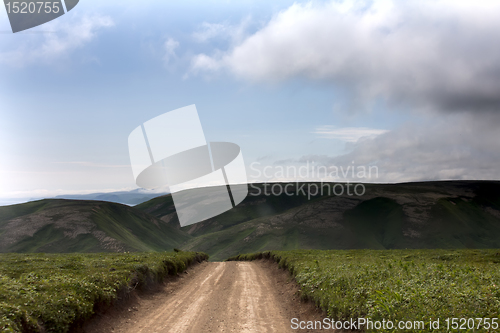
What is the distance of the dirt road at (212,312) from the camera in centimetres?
1206

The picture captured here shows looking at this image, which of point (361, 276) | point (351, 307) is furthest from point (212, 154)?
Result: point (351, 307)

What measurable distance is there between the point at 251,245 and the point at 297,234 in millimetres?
28678

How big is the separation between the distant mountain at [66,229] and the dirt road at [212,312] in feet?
414

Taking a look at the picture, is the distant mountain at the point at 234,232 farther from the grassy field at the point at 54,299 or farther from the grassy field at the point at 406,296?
the grassy field at the point at 406,296

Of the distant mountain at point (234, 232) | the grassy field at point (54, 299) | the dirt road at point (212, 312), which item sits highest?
the grassy field at point (54, 299)

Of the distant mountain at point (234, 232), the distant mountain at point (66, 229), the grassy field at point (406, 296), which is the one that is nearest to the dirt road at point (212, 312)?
the grassy field at point (406, 296)

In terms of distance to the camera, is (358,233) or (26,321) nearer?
(26,321)

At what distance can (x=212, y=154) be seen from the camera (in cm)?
3972

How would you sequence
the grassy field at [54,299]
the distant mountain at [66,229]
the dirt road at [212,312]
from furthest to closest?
the distant mountain at [66,229] < the dirt road at [212,312] < the grassy field at [54,299]

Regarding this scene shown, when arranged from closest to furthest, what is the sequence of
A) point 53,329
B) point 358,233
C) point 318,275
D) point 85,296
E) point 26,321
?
point 26,321 → point 53,329 → point 85,296 → point 318,275 → point 358,233

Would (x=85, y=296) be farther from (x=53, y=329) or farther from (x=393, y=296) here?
(x=393, y=296)

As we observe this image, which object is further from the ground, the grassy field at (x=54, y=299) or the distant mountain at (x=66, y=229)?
the grassy field at (x=54, y=299)

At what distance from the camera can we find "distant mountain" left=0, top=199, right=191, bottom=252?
13262cm

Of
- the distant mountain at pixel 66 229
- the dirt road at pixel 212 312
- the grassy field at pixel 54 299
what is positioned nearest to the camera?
the grassy field at pixel 54 299
